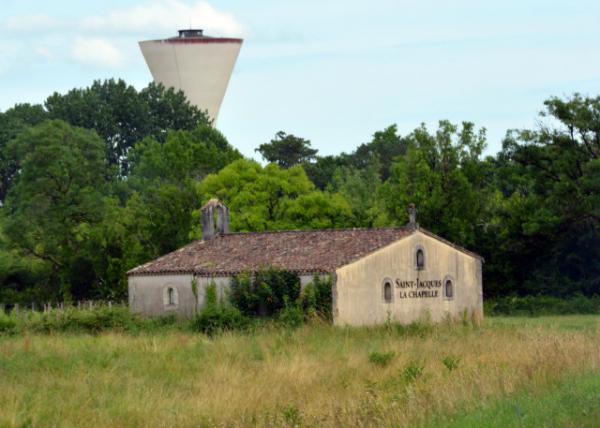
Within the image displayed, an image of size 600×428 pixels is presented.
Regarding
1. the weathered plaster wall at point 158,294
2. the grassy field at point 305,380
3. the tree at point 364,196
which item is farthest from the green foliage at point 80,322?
the tree at point 364,196

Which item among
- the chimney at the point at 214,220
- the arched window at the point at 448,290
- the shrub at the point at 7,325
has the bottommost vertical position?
the shrub at the point at 7,325

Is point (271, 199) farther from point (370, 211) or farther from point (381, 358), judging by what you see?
point (381, 358)

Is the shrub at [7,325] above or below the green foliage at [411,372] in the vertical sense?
above

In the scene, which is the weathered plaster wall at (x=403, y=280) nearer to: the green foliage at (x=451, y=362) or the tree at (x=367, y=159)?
the green foliage at (x=451, y=362)

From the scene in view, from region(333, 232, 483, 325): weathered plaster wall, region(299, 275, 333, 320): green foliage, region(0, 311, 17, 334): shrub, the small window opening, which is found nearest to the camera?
region(0, 311, 17, 334): shrub

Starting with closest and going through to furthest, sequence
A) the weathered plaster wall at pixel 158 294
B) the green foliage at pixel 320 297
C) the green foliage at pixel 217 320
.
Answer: the green foliage at pixel 217 320 < the green foliage at pixel 320 297 < the weathered plaster wall at pixel 158 294

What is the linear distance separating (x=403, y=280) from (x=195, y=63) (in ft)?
292

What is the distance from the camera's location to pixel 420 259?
172 ft

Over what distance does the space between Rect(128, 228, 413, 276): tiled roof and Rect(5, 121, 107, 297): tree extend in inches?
624

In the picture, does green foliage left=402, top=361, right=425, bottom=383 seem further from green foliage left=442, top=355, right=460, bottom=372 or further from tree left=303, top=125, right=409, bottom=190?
tree left=303, top=125, right=409, bottom=190

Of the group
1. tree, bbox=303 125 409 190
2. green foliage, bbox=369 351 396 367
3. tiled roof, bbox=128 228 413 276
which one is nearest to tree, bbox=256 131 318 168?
tree, bbox=303 125 409 190

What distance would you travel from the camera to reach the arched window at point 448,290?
5342cm

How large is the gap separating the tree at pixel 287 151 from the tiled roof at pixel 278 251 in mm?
64800

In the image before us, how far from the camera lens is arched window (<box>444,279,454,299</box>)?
175 ft
